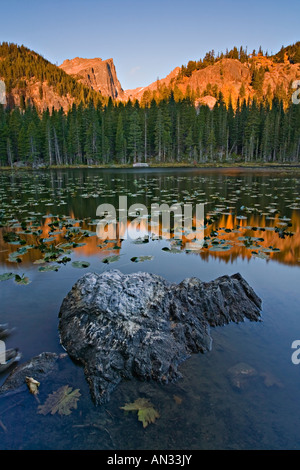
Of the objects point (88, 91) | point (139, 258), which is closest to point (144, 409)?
point (139, 258)

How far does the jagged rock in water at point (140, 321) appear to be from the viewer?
3.62 metres

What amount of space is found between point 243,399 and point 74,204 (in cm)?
1498

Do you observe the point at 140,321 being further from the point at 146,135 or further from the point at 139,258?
the point at 146,135

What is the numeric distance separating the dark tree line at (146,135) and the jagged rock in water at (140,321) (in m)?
74.1

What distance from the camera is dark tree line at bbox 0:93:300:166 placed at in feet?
243

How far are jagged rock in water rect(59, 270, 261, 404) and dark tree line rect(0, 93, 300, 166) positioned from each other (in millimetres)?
74144

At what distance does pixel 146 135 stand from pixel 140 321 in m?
83.5

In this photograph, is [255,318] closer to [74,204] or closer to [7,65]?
[74,204]

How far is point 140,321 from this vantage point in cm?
409

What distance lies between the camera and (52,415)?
3.07 m

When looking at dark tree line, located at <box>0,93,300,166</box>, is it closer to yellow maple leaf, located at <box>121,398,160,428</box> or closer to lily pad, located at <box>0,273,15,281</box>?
lily pad, located at <box>0,273,15,281</box>

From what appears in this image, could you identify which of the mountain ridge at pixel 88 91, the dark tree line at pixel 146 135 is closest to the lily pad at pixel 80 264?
the dark tree line at pixel 146 135

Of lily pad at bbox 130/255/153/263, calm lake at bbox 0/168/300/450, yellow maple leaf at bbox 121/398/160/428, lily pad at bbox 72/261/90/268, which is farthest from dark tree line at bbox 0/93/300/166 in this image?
yellow maple leaf at bbox 121/398/160/428

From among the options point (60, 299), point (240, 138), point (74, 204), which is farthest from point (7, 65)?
point (60, 299)
